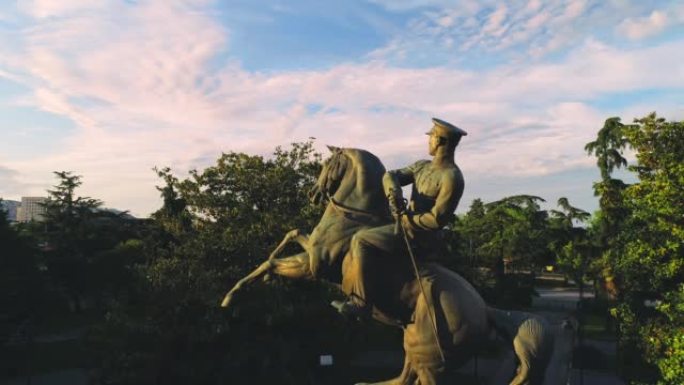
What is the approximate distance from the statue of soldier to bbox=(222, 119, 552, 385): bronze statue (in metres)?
0.01

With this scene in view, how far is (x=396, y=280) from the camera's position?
7.04 meters

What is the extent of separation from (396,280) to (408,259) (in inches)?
11.0

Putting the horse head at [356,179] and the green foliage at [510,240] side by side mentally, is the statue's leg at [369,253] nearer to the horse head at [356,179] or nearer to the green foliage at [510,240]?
the horse head at [356,179]

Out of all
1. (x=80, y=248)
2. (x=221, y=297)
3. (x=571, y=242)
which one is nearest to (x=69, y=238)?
(x=80, y=248)

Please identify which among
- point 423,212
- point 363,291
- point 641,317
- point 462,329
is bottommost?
point 641,317

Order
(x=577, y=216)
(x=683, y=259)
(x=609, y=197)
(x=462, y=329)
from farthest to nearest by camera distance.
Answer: (x=577, y=216) → (x=609, y=197) → (x=683, y=259) → (x=462, y=329)

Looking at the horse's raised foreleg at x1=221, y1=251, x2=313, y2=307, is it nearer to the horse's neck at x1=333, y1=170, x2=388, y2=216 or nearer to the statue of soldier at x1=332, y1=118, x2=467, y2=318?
the statue of soldier at x1=332, y1=118, x2=467, y2=318

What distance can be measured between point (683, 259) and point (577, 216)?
3519cm

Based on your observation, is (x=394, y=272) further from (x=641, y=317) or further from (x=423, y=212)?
(x=641, y=317)

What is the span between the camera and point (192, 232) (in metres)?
22.5

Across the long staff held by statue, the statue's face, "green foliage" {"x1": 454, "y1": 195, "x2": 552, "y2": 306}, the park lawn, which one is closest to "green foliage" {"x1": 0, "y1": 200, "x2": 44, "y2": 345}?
the park lawn

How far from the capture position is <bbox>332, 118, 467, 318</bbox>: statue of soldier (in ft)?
21.9

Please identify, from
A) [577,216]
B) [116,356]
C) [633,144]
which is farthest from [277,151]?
[577,216]

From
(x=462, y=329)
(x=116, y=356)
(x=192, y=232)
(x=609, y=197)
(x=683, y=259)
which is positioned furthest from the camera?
(x=609, y=197)
